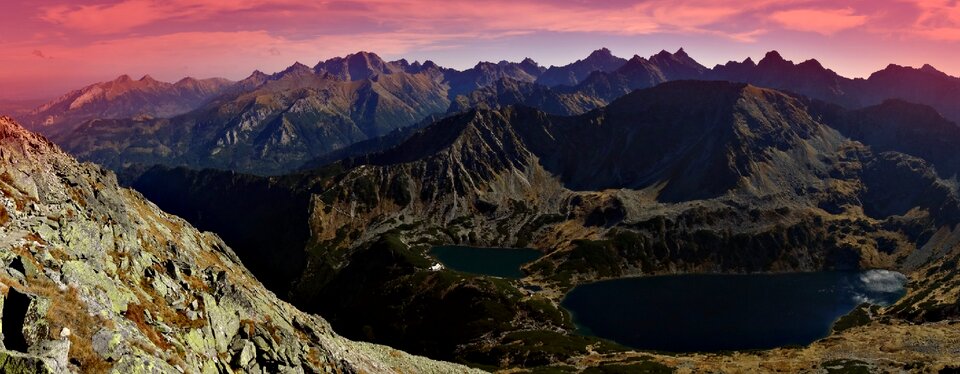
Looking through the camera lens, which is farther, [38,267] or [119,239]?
[119,239]

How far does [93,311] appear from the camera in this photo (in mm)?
41062

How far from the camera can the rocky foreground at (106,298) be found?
37188 mm

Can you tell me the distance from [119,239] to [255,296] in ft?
63.9

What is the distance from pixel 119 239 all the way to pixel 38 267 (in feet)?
56.5

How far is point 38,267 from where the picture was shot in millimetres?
42094

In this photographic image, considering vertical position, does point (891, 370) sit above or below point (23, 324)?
below

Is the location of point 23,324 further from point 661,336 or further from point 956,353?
point 661,336

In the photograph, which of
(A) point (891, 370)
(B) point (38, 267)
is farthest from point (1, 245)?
(A) point (891, 370)

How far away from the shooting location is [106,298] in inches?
1769

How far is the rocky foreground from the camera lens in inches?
1464

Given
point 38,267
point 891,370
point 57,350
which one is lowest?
point 891,370

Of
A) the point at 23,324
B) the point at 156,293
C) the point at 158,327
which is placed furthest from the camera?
the point at 156,293

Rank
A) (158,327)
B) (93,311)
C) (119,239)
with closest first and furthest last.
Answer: (93,311)
(158,327)
(119,239)

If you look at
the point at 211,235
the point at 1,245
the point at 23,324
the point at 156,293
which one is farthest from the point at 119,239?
the point at 211,235
